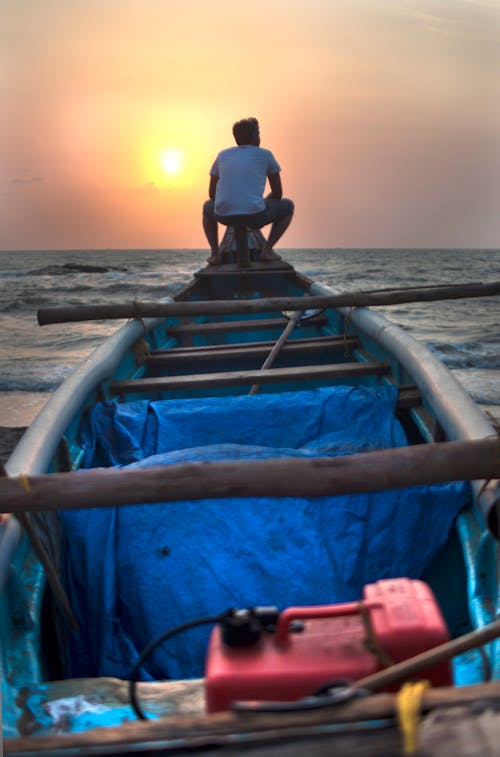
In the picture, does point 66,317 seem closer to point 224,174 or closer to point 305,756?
point 224,174

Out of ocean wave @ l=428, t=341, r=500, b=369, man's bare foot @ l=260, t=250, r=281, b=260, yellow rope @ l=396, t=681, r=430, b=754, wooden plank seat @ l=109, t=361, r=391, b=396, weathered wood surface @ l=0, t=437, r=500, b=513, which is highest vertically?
man's bare foot @ l=260, t=250, r=281, b=260

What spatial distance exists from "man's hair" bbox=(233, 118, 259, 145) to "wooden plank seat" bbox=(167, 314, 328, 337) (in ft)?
8.35

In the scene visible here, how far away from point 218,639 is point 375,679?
306mm

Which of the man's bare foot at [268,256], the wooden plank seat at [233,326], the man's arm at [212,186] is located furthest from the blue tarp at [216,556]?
the man's bare foot at [268,256]

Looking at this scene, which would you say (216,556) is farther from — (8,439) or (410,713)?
(8,439)

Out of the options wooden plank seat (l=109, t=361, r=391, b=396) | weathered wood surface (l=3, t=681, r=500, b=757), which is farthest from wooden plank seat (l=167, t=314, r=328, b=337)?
weathered wood surface (l=3, t=681, r=500, b=757)

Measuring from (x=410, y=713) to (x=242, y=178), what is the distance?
21.6 ft

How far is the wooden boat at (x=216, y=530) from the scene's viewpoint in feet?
4.72

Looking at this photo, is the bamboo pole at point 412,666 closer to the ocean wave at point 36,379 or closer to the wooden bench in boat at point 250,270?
the wooden bench in boat at point 250,270

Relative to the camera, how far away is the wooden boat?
1.44 metres

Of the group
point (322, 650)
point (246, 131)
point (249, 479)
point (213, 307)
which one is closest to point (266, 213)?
point (246, 131)

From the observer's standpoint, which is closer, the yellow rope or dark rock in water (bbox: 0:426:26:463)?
the yellow rope

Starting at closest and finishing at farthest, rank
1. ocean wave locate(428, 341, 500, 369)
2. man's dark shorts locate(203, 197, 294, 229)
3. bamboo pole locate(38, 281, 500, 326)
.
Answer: bamboo pole locate(38, 281, 500, 326), man's dark shorts locate(203, 197, 294, 229), ocean wave locate(428, 341, 500, 369)

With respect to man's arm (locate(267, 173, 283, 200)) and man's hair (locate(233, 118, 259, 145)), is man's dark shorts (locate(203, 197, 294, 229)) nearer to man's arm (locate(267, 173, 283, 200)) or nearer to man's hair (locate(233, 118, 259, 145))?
man's arm (locate(267, 173, 283, 200))
